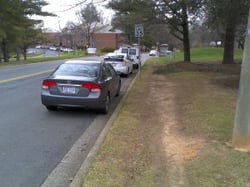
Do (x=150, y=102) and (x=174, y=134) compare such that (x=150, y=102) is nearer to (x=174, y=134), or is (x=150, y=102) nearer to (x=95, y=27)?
(x=174, y=134)

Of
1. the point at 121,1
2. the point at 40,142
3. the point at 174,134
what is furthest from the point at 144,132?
the point at 121,1

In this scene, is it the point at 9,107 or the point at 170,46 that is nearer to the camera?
the point at 9,107

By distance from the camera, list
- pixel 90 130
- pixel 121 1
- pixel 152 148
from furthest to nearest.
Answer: pixel 121 1 < pixel 90 130 < pixel 152 148

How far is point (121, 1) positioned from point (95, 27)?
86.5 metres

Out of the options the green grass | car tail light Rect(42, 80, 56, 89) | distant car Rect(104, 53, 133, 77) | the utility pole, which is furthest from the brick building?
the utility pole

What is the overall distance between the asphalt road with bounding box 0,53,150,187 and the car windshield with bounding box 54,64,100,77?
106 cm

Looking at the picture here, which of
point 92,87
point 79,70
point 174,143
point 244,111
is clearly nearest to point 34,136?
point 174,143

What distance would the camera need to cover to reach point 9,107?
12.3m

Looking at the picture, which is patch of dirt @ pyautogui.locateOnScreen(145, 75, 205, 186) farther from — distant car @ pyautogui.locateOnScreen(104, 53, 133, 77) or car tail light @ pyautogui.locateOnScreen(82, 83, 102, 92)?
distant car @ pyautogui.locateOnScreen(104, 53, 133, 77)

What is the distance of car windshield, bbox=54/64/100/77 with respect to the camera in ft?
39.4

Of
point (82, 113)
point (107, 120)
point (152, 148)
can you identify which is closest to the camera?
point (152, 148)

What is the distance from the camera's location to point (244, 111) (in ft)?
22.6

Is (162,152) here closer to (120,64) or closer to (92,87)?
(92,87)

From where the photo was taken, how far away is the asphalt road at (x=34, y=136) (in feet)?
20.4
